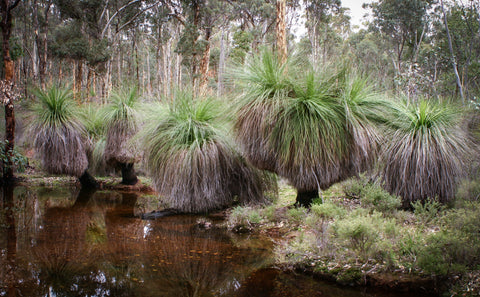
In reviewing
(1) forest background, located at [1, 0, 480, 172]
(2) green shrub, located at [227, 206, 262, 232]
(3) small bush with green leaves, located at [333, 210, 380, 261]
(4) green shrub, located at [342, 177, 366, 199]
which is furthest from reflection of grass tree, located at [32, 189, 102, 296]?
(1) forest background, located at [1, 0, 480, 172]

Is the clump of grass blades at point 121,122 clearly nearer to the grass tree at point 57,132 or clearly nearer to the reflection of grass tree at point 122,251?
the grass tree at point 57,132

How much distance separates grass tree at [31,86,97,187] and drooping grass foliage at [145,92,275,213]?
11.4ft

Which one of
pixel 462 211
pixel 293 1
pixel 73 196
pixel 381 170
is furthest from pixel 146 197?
pixel 293 1

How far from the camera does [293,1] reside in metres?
24.2

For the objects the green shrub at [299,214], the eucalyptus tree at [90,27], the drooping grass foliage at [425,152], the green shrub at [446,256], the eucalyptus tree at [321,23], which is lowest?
the green shrub at [299,214]

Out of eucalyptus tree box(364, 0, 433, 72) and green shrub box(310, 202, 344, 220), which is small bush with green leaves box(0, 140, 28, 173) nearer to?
green shrub box(310, 202, 344, 220)

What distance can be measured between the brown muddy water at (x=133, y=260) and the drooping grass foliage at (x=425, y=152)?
94.2 inches

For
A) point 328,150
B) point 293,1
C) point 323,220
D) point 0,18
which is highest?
point 293,1

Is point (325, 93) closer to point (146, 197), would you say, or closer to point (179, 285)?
point (179, 285)

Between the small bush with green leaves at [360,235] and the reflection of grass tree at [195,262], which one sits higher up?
the small bush with green leaves at [360,235]

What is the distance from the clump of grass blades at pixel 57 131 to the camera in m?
8.88

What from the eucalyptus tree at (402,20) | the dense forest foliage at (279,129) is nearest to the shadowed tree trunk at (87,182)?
the dense forest foliage at (279,129)

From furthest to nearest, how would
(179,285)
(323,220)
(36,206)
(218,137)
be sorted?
(36,206) < (218,137) < (323,220) < (179,285)

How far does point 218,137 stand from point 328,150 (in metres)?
2.22
